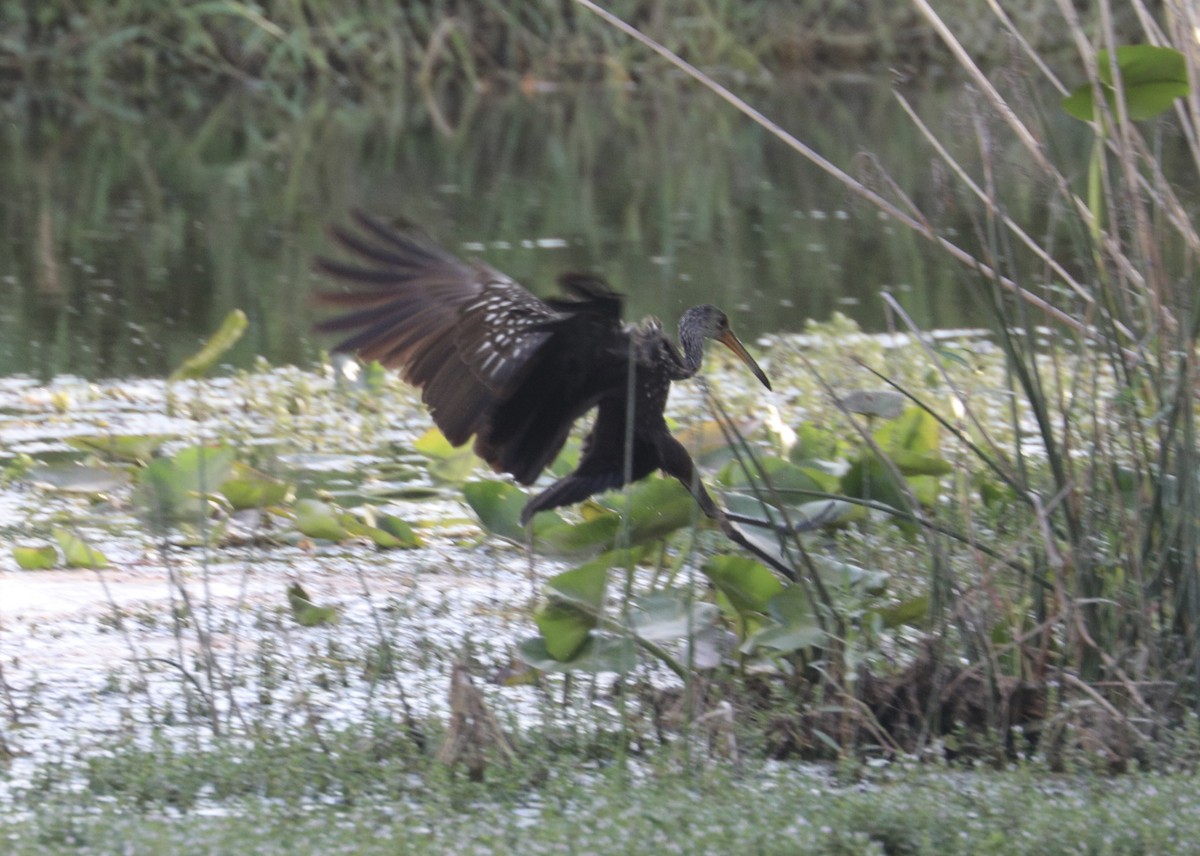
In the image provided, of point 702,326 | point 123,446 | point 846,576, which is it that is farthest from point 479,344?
point 123,446

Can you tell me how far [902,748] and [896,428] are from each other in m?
1.55

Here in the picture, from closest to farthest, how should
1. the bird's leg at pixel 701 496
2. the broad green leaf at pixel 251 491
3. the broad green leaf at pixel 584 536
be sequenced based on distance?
the bird's leg at pixel 701 496
the broad green leaf at pixel 584 536
the broad green leaf at pixel 251 491

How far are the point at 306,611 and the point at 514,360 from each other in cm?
72

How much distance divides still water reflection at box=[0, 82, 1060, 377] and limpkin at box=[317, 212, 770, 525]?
8.43 ft

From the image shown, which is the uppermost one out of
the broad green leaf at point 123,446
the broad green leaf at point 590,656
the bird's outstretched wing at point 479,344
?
the bird's outstretched wing at point 479,344

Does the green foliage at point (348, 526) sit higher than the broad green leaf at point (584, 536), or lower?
lower

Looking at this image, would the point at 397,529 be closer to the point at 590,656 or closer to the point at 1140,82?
the point at 590,656

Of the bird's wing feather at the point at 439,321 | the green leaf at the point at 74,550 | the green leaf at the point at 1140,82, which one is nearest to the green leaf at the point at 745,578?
the bird's wing feather at the point at 439,321

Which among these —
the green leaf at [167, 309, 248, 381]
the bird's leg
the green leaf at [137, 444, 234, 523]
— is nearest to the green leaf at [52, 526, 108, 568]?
the green leaf at [137, 444, 234, 523]

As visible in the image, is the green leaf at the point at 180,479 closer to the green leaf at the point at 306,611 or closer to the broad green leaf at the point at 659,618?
the green leaf at the point at 306,611

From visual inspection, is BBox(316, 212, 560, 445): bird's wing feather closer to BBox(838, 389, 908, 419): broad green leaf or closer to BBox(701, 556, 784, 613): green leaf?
BBox(701, 556, 784, 613): green leaf

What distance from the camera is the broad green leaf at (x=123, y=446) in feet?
17.7

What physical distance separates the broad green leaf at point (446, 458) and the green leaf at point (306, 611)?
106 cm

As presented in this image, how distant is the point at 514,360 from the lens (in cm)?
392
